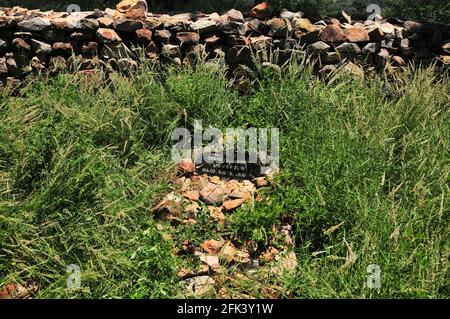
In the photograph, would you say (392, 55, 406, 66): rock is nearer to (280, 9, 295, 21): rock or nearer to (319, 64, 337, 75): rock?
(319, 64, 337, 75): rock

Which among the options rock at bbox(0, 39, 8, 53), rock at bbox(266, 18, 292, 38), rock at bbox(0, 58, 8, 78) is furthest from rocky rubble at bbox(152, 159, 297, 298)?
rock at bbox(0, 39, 8, 53)

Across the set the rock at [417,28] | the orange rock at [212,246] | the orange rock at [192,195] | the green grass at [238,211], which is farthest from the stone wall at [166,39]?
the orange rock at [212,246]

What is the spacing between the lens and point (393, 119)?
462 cm

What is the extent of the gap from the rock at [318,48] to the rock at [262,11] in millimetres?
601

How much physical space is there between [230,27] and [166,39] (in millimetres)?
700

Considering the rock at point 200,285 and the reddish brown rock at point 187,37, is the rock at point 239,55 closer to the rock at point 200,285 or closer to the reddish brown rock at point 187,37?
the reddish brown rock at point 187,37

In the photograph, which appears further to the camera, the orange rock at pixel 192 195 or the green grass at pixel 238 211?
the orange rock at pixel 192 195

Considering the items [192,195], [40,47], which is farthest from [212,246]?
[40,47]

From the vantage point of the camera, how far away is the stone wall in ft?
18.5

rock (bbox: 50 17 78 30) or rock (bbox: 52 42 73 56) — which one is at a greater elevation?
rock (bbox: 50 17 78 30)

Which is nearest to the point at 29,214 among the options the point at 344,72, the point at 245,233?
the point at 245,233

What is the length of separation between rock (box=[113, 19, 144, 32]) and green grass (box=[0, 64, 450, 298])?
31.0 inches

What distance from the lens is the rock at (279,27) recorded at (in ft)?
18.5

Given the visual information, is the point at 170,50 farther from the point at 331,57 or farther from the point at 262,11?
the point at 331,57
